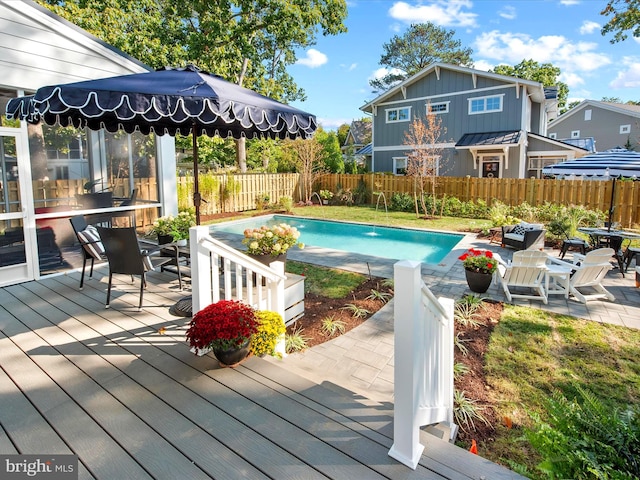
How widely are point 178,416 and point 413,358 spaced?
1.46 meters

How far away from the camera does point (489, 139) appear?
52.9 ft

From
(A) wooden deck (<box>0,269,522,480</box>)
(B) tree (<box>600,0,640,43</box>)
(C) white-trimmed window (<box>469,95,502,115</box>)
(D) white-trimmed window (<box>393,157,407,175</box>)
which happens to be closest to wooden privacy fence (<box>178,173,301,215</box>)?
(D) white-trimmed window (<box>393,157,407,175</box>)

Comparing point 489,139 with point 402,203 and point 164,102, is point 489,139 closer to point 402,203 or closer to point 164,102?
point 402,203

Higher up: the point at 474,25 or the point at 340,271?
the point at 474,25

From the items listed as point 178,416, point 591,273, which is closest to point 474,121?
point 591,273

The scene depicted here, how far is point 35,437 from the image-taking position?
6.96 ft

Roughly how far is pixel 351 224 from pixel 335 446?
10.7 meters

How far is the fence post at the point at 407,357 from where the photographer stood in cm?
183

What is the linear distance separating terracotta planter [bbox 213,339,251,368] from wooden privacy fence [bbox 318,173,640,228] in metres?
11.8

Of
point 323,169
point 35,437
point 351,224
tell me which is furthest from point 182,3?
point 35,437

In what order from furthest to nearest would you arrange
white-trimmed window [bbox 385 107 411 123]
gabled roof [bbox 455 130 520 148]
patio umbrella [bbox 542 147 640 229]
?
1. white-trimmed window [bbox 385 107 411 123]
2. gabled roof [bbox 455 130 520 148]
3. patio umbrella [bbox 542 147 640 229]

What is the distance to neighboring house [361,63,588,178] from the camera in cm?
1603

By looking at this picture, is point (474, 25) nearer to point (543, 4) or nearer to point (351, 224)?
point (543, 4)

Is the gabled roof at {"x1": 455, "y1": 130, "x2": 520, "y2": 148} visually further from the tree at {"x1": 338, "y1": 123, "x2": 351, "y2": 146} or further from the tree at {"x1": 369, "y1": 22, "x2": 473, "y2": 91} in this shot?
the tree at {"x1": 338, "y1": 123, "x2": 351, "y2": 146}
